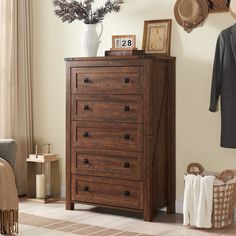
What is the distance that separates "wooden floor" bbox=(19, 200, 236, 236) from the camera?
13.8ft

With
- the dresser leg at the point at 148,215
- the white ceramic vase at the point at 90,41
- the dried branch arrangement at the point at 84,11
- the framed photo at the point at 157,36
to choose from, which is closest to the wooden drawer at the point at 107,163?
the dresser leg at the point at 148,215

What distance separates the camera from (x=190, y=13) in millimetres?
4691

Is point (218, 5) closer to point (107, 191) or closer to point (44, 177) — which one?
point (107, 191)

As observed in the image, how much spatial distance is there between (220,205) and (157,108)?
2.85 feet

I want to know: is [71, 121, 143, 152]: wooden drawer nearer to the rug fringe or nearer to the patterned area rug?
the patterned area rug

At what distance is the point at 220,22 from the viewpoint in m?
4.61

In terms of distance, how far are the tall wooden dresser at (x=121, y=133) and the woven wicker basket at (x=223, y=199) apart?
0.50 meters

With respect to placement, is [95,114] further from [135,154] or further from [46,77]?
[46,77]

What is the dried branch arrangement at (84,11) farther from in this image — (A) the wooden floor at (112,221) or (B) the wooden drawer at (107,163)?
(A) the wooden floor at (112,221)

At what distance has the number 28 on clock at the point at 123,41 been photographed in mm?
5025

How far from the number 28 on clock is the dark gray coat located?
795mm

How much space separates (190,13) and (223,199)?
4.75 feet

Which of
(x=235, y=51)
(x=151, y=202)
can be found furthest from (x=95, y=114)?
(x=235, y=51)

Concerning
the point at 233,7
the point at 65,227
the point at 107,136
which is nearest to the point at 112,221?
the point at 65,227
